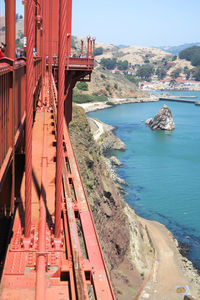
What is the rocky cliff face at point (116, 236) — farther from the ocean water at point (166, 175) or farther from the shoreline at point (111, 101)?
the shoreline at point (111, 101)

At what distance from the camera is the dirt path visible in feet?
70.0

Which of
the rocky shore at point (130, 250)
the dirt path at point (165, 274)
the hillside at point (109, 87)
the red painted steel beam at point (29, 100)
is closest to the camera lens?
the red painted steel beam at point (29, 100)

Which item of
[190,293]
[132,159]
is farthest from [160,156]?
[190,293]

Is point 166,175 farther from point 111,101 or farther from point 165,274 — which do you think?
point 111,101

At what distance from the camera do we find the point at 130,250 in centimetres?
2198

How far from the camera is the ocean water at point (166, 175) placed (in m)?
33.0

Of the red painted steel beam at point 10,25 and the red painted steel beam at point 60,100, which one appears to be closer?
the red painted steel beam at point 60,100

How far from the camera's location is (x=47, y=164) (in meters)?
7.57

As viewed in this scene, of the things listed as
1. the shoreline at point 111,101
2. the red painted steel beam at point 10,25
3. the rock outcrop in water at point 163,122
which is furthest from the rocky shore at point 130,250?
the shoreline at point 111,101

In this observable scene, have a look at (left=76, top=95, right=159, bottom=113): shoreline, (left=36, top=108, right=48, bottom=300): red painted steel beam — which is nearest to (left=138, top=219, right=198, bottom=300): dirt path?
(left=36, top=108, right=48, bottom=300): red painted steel beam

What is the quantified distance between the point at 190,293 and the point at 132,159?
32.4m

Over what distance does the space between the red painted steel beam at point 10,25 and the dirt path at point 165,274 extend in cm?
1761

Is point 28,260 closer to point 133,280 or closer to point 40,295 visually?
point 40,295

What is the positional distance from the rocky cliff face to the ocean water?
16.3ft
